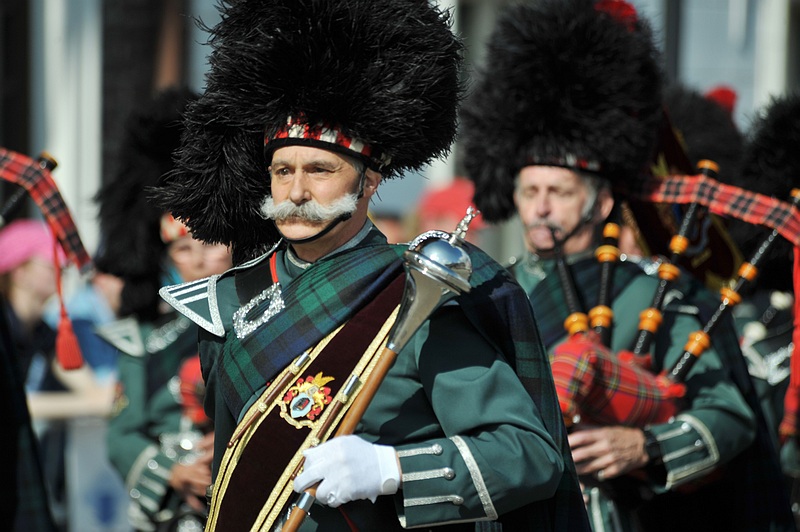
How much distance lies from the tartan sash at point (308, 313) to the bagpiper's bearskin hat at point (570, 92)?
1.94 m

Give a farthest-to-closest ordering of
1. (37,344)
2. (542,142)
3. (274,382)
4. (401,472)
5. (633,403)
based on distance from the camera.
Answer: (37,344), (542,142), (633,403), (274,382), (401,472)

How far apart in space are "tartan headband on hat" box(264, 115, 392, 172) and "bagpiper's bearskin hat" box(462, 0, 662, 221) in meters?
1.81

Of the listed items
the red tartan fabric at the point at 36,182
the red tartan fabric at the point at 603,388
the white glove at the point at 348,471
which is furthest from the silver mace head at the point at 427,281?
the red tartan fabric at the point at 36,182

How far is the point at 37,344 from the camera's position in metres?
6.93

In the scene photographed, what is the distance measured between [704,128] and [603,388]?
136 inches

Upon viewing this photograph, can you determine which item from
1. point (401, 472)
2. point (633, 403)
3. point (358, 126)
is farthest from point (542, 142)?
point (401, 472)

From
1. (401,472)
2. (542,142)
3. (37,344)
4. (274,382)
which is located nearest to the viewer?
(401,472)

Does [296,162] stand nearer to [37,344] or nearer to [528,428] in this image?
[528,428]

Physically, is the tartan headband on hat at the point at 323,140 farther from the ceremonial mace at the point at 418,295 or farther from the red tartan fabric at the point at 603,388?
the red tartan fabric at the point at 603,388

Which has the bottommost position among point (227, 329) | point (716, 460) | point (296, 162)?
point (716, 460)

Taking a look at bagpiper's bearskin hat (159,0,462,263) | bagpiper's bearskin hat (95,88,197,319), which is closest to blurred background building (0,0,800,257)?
bagpiper's bearskin hat (95,88,197,319)

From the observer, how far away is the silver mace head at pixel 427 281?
298cm

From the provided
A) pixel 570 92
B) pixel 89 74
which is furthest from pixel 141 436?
pixel 89 74

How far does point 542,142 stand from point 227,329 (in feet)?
6.63
